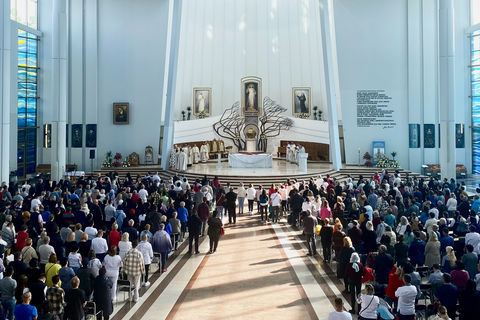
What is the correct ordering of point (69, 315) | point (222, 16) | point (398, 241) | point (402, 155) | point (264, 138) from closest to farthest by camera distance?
point (69, 315) → point (398, 241) → point (402, 155) → point (264, 138) → point (222, 16)

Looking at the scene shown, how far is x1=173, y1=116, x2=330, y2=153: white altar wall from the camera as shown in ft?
98.5

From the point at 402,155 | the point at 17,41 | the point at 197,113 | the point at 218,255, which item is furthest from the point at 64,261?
the point at 197,113

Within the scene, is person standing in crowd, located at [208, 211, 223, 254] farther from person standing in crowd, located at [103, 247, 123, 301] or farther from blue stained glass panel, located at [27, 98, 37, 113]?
blue stained glass panel, located at [27, 98, 37, 113]

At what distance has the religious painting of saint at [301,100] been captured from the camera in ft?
106

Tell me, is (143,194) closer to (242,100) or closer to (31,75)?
(31,75)

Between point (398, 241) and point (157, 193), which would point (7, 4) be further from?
point (398, 241)

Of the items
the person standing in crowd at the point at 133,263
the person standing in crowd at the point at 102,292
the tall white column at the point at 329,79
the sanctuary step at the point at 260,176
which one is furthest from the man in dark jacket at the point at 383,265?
the tall white column at the point at 329,79

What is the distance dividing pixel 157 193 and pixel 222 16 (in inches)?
879

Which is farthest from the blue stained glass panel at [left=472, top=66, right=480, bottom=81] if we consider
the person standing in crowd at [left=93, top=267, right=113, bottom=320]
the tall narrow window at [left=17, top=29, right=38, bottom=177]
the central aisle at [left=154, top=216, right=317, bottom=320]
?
the person standing in crowd at [left=93, top=267, right=113, bottom=320]

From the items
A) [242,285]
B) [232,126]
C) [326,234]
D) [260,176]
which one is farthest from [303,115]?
[242,285]

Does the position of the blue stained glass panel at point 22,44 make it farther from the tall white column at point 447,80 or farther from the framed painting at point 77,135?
the tall white column at point 447,80

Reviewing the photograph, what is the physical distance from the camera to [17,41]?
24203mm

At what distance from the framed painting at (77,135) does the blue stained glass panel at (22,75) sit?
3.46 m

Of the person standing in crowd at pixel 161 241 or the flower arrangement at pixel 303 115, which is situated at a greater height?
the flower arrangement at pixel 303 115
